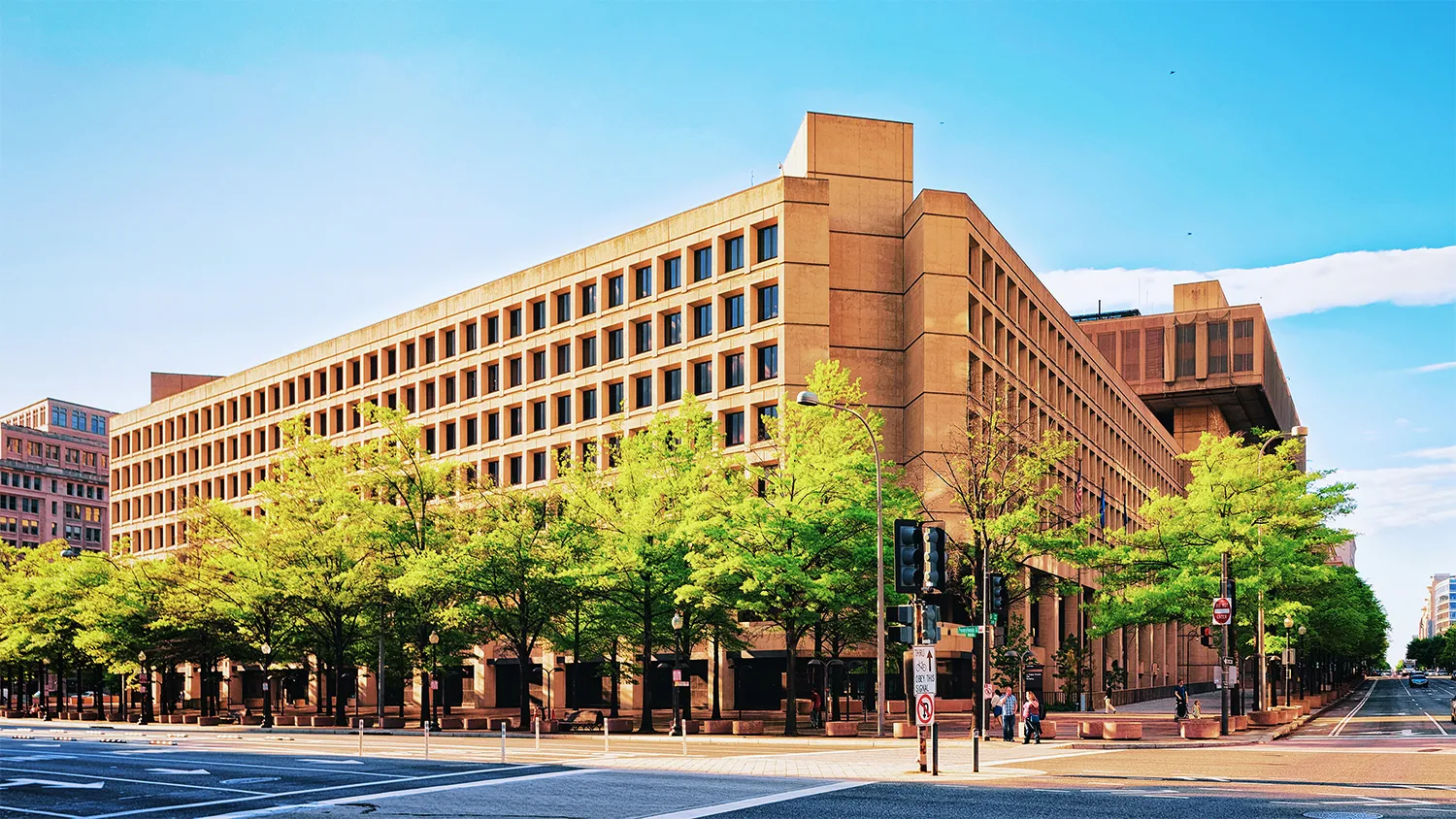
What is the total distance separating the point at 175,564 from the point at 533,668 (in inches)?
821

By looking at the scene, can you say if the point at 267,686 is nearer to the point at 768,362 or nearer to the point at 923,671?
the point at 768,362

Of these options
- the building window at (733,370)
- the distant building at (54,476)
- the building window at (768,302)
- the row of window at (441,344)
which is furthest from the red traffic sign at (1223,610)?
the distant building at (54,476)

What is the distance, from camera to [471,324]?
85.0 m

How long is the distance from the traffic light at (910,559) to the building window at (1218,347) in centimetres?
11903

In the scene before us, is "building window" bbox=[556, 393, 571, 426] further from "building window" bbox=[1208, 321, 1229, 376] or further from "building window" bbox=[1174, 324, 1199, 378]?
"building window" bbox=[1208, 321, 1229, 376]

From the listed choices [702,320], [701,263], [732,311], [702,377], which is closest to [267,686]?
[702,377]

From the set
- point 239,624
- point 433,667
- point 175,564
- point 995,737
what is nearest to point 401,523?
point 433,667

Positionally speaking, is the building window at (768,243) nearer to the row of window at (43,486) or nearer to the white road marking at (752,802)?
the white road marking at (752,802)

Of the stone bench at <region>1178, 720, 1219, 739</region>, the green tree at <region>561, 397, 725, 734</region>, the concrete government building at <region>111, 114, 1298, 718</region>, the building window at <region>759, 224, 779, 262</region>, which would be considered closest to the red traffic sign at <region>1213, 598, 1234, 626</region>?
the stone bench at <region>1178, 720, 1219, 739</region>

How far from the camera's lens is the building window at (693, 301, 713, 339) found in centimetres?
6950

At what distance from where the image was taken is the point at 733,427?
6756 centimetres

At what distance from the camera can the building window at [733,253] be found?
68.0m

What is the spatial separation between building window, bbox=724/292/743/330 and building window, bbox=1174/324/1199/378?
265 ft

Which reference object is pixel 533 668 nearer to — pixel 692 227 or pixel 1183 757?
pixel 692 227
